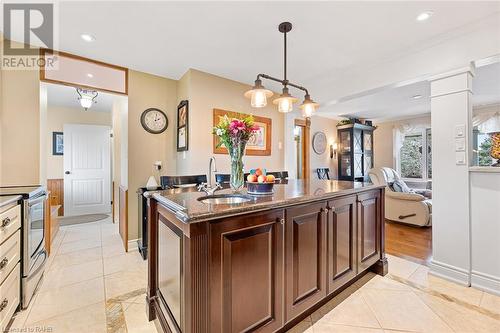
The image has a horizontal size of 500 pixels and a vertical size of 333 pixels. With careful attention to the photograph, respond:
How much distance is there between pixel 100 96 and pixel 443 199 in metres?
5.28

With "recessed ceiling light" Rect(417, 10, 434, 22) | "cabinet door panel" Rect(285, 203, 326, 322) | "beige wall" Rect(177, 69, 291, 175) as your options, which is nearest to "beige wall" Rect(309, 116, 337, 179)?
"beige wall" Rect(177, 69, 291, 175)

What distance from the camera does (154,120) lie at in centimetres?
331

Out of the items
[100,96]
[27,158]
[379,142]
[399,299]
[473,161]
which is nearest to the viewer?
[399,299]

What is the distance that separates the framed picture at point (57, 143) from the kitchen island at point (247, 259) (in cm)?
471

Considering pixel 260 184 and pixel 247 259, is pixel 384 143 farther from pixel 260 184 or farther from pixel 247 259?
pixel 247 259

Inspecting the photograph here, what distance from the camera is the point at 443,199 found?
→ 2.29 meters

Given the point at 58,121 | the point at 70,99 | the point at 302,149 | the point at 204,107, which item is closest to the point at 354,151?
the point at 302,149

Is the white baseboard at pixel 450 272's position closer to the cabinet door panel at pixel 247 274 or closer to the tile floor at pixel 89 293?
the cabinet door panel at pixel 247 274

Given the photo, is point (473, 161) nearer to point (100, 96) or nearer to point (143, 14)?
point (143, 14)

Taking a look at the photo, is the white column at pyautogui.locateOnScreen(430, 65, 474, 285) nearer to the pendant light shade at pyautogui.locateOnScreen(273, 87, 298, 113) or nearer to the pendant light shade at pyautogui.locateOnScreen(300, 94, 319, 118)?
the pendant light shade at pyautogui.locateOnScreen(300, 94, 319, 118)

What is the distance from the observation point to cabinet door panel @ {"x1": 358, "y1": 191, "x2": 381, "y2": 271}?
205cm

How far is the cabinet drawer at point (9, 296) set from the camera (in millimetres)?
1479

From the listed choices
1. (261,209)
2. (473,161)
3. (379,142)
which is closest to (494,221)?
(473,161)

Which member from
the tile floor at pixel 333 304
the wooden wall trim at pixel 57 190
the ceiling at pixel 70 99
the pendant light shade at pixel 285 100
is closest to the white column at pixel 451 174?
the tile floor at pixel 333 304
